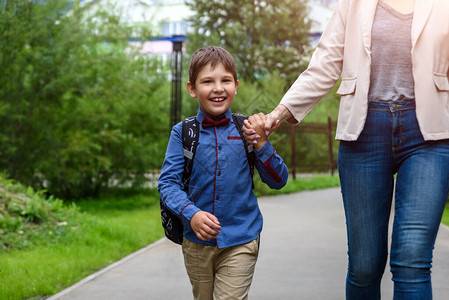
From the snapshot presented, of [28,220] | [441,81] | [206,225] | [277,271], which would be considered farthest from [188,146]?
[28,220]

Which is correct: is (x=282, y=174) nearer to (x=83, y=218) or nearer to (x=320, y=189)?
(x=83, y=218)

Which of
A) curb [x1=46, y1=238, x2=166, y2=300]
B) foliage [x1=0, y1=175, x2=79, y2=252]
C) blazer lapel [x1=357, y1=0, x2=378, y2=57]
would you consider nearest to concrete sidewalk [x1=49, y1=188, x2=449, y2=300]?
curb [x1=46, y1=238, x2=166, y2=300]

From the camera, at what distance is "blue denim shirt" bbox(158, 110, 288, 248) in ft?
11.1

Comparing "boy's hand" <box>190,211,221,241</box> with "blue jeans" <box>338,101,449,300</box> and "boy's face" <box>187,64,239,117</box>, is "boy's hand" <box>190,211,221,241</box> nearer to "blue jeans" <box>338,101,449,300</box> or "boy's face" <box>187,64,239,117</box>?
"boy's face" <box>187,64,239,117</box>

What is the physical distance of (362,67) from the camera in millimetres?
3354

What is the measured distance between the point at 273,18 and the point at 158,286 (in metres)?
25.7

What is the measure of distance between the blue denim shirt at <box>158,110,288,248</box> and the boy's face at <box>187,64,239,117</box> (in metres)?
0.14

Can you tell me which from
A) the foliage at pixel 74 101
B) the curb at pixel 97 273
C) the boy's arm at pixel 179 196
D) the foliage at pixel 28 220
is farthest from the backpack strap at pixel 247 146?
the foliage at pixel 74 101

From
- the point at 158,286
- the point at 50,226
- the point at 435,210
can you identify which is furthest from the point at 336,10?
the point at 50,226

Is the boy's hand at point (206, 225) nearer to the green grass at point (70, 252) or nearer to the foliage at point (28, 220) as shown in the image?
the green grass at point (70, 252)

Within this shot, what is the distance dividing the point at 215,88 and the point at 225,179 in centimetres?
45

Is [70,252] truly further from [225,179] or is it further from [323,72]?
[323,72]

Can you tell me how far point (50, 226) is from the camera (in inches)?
336

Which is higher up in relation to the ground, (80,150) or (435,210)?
(435,210)
